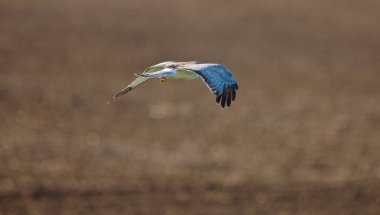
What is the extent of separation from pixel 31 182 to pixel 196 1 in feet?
52.2

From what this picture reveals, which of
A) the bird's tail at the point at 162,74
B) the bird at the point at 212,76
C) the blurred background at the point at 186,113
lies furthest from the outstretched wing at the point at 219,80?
the blurred background at the point at 186,113

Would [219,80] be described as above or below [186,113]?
below

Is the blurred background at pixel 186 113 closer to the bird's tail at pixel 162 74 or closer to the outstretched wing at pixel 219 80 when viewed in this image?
the bird's tail at pixel 162 74

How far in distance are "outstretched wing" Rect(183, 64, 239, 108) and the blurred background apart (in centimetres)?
578

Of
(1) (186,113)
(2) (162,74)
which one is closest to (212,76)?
(2) (162,74)

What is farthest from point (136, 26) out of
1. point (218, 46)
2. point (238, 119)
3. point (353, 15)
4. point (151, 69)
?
→ point (151, 69)

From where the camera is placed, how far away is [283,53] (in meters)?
22.5

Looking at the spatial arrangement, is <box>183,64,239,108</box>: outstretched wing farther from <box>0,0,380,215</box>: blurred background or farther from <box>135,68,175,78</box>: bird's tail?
<box>0,0,380,215</box>: blurred background

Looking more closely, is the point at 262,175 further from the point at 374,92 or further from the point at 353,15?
the point at 353,15

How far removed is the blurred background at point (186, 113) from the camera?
514 inches

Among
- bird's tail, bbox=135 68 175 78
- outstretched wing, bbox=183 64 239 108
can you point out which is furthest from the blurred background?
outstretched wing, bbox=183 64 239 108

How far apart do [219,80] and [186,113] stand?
1042 cm

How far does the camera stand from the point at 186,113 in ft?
56.0

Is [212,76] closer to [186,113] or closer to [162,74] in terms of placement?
[162,74]
